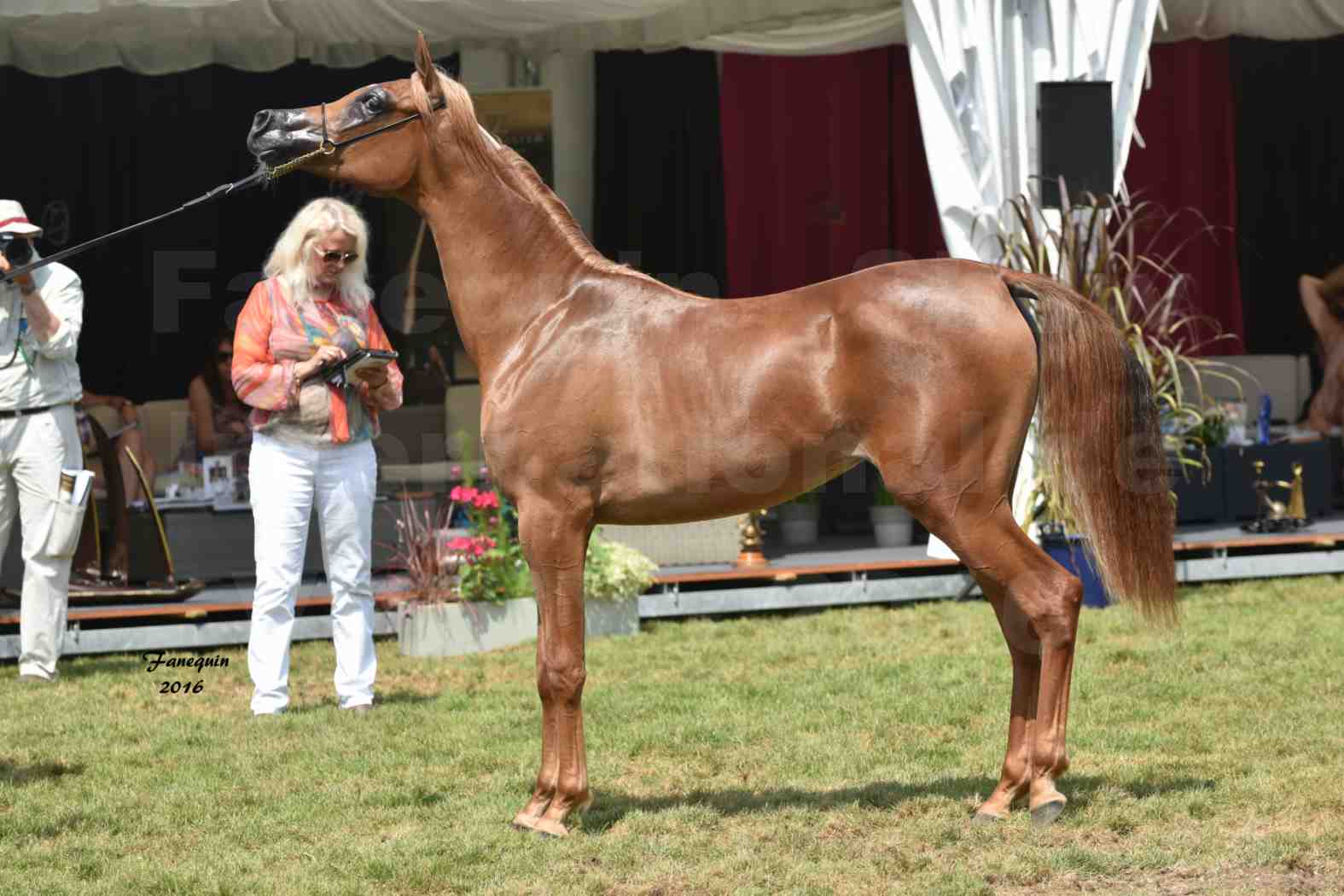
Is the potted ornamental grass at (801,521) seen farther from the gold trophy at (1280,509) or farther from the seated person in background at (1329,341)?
the seated person in background at (1329,341)

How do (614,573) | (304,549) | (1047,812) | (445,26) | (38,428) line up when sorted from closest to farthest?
(1047,812) < (304,549) < (38,428) < (614,573) < (445,26)

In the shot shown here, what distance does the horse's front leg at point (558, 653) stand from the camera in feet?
14.4

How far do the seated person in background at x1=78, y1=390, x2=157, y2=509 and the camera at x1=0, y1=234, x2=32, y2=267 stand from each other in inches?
88.4

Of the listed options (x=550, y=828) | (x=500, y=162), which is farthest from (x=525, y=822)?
(x=500, y=162)

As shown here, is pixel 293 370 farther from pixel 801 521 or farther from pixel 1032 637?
pixel 801 521

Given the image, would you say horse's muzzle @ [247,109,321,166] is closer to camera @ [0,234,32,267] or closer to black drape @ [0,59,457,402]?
camera @ [0,234,32,267]

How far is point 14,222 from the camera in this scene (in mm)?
6531

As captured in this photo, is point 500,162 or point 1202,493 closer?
point 500,162

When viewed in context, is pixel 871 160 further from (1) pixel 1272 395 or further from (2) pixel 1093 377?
(2) pixel 1093 377

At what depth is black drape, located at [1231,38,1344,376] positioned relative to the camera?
1280cm

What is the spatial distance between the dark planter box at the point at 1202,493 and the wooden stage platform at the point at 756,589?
0.50 feet

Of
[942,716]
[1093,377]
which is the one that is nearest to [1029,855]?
[1093,377]

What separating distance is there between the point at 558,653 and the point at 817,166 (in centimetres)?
809

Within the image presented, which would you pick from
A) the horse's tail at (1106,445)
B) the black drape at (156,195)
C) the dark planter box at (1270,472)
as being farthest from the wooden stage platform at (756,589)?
the black drape at (156,195)
